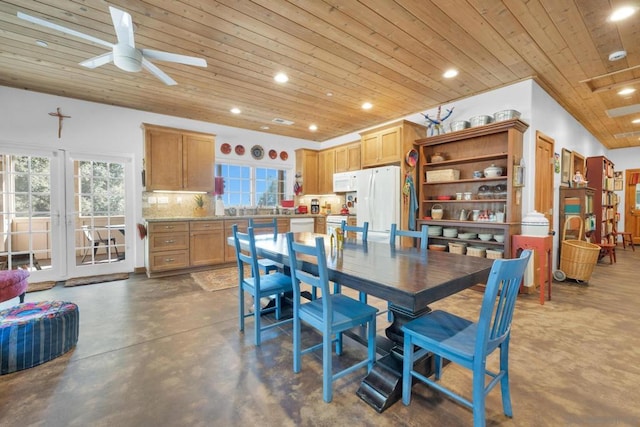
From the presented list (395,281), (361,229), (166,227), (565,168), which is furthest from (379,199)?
(166,227)

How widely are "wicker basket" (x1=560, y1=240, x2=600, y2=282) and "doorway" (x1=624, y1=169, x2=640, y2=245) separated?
5556mm

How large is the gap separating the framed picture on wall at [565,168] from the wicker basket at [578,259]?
1.10m

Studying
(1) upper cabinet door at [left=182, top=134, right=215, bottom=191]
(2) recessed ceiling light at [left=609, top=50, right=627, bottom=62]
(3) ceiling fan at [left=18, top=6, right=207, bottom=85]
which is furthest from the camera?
(1) upper cabinet door at [left=182, top=134, right=215, bottom=191]

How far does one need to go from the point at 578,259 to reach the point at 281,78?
15.7 feet

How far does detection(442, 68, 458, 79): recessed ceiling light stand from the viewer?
3404 mm

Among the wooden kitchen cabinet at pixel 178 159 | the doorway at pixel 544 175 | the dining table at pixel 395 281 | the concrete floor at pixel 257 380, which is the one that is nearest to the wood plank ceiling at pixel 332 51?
the wooden kitchen cabinet at pixel 178 159

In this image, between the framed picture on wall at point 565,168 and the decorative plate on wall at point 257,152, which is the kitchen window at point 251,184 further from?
the framed picture on wall at point 565,168

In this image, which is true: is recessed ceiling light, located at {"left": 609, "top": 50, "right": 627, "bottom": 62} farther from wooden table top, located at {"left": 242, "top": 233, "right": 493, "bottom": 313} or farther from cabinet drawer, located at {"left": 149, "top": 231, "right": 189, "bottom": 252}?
cabinet drawer, located at {"left": 149, "top": 231, "right": 189, "bottom": 252}

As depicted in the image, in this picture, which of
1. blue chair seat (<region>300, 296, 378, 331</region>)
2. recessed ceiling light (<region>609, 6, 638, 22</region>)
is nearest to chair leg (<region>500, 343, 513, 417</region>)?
blue chair seat (<region>300, 296, 378, 331</region>)

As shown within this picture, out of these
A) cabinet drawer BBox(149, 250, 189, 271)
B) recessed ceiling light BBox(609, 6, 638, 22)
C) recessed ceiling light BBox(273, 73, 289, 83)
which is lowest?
cabinet drawer BBox(149, 250, 189, 271)

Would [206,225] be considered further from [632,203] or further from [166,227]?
[632,203]

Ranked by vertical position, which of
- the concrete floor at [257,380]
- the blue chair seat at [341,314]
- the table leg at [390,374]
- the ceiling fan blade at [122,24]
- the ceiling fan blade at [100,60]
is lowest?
the concrete floor at [257,380]

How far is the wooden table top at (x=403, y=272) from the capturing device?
136 centimetres

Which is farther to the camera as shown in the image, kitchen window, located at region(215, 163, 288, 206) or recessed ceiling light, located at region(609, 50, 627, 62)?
kitchen window, located at region(215, 163, 288, 206)
